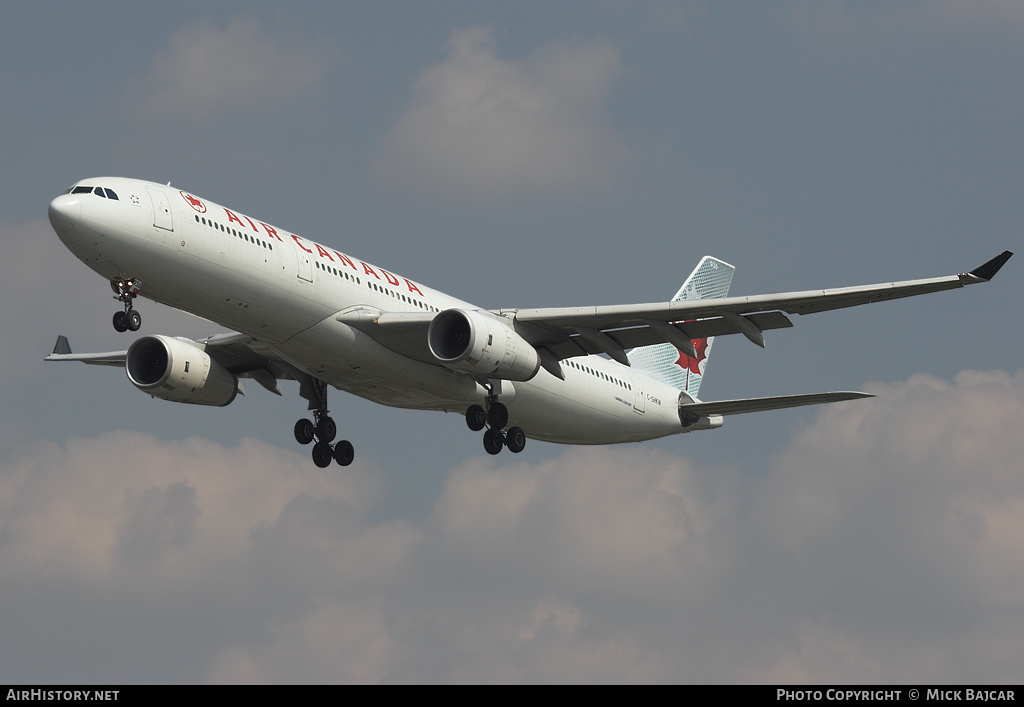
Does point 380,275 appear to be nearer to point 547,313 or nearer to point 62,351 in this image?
point 547,313

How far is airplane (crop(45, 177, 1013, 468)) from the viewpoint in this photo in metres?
32.2

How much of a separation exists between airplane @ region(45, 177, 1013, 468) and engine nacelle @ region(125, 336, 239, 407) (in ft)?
0.14

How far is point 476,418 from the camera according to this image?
1556 inches

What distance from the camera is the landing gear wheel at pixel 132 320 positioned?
32.3m

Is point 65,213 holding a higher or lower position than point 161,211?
lower

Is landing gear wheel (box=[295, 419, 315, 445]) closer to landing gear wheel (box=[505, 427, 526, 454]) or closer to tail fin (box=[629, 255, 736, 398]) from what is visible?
landing gear wheel (box=[505, 427, 526, 454])

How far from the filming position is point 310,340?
35094 millimetres

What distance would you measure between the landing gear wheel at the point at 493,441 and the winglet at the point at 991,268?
14443 mm

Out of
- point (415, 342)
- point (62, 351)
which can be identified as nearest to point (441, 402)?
point (415, 342)

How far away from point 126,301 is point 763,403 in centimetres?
1922

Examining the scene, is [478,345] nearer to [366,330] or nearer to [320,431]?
[366,330]

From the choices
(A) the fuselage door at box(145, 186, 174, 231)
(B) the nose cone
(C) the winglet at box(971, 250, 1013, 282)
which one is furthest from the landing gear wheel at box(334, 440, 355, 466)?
(C) the winglet at box(971, 250, 1013, 282)

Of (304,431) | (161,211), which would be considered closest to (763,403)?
(304,431)

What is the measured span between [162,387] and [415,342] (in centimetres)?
828
